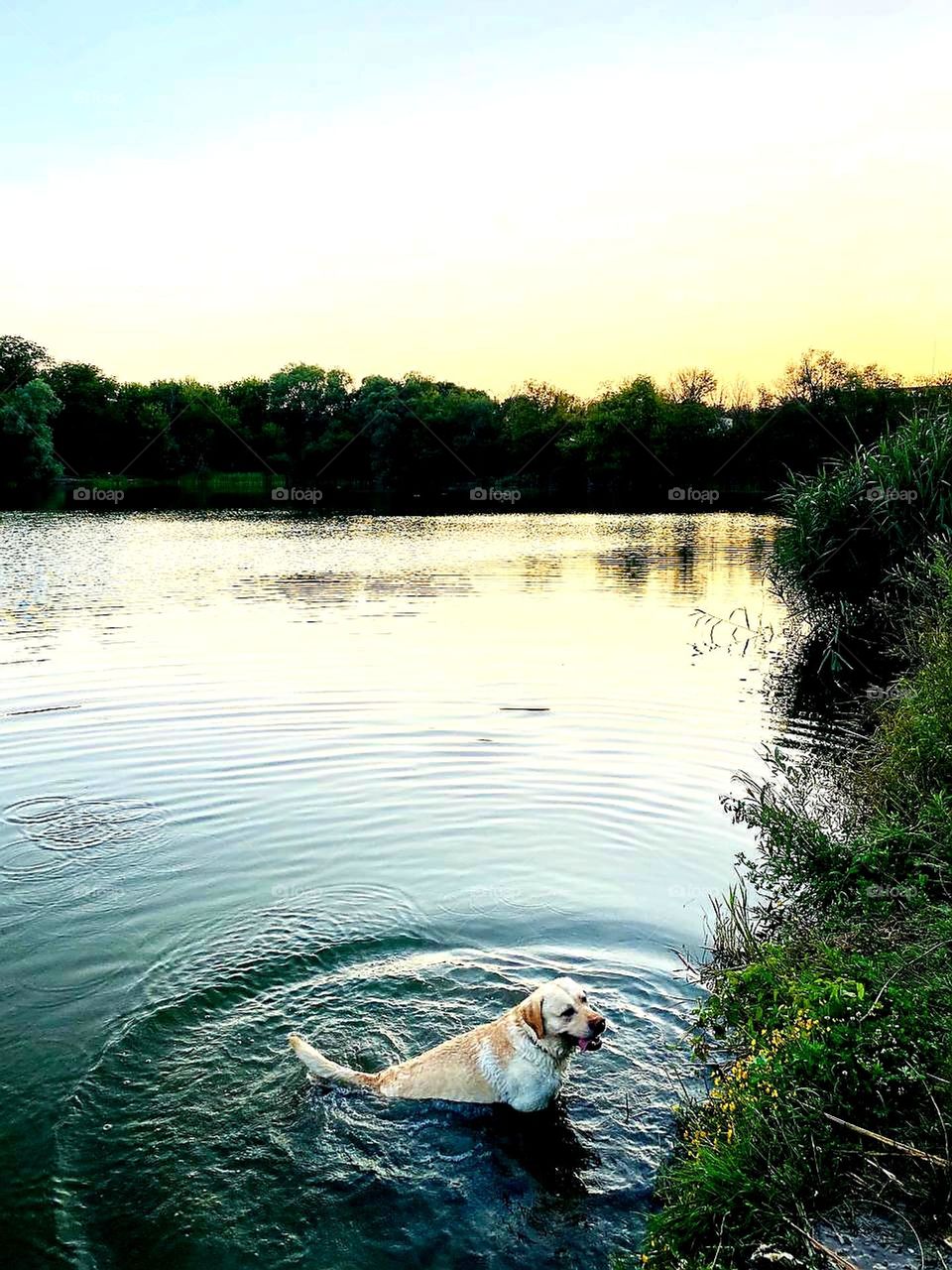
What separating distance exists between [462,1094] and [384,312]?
458 ft

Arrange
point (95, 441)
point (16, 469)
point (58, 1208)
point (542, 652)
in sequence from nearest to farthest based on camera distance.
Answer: point (58, 1208), point (542, 652), point (16, 469), point (95, 441)

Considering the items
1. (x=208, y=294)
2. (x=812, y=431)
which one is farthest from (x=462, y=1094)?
(x=812, y=431)

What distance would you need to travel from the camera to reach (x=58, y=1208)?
6.73 m

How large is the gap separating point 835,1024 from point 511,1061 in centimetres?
226

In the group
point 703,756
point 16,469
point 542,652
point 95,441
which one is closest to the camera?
point 703,756

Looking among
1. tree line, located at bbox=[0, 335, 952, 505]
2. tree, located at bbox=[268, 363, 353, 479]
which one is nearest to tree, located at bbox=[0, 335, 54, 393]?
tree line, located at bbox=[0, 335, 952, 505]

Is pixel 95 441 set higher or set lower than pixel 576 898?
higher

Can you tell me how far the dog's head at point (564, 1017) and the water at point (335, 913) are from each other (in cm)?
82

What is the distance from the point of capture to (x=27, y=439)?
116562mm

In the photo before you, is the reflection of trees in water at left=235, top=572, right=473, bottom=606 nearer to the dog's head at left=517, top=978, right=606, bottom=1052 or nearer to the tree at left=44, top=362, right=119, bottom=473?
the dog's head at left=517, top=978, right=606, bottom=1052

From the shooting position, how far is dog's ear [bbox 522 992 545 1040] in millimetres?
7105

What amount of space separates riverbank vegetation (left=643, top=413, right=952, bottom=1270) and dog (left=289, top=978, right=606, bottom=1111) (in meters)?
0.97

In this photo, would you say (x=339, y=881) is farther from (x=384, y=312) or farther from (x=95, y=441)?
(x=95, y=441)

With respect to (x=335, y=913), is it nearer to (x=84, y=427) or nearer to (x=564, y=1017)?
(x=564, y=1017)
